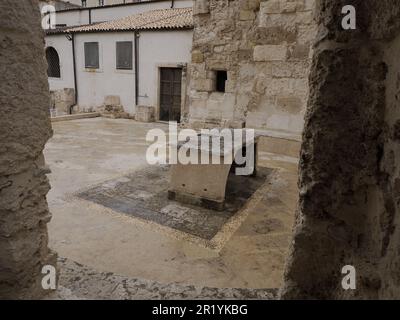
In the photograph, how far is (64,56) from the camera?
14.4 meters

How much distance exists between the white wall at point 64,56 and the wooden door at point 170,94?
5.33 m

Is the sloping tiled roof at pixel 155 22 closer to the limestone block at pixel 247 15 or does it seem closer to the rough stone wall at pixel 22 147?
the limestone block at pixel 247 15

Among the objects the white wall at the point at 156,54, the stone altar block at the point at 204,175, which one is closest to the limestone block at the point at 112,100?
the white wall at the point at 156,54

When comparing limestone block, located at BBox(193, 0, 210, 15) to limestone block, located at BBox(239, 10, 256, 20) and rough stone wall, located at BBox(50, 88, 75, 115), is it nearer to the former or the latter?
limestone block, located at BBox(239, 10, 256, 20)

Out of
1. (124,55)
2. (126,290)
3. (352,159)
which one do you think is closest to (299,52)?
(352,159)

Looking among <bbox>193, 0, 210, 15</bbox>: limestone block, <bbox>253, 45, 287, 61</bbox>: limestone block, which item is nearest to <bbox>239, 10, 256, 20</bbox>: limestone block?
<bbox>193, 0, 210, 15</bbox>: limestone block

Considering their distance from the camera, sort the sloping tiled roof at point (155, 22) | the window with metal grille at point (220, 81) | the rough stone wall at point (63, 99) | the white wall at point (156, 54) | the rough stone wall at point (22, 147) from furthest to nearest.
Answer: the rough stone wall at point (63, 99) → the sloping tiled roof at point (155, 22) → the white wall at point (156, 54) → the window with metal grille at point (220, 81) → the rough stone wall at point (22, 147)

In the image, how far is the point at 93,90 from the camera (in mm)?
13727

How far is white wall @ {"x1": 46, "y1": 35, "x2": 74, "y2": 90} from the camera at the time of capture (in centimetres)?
1418

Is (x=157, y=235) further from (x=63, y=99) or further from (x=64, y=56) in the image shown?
(x=64, y=56)

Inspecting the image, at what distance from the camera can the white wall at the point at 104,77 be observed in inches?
499

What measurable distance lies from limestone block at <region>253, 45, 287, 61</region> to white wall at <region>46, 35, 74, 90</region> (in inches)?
424

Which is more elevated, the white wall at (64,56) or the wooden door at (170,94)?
the white wall at (64,56)
